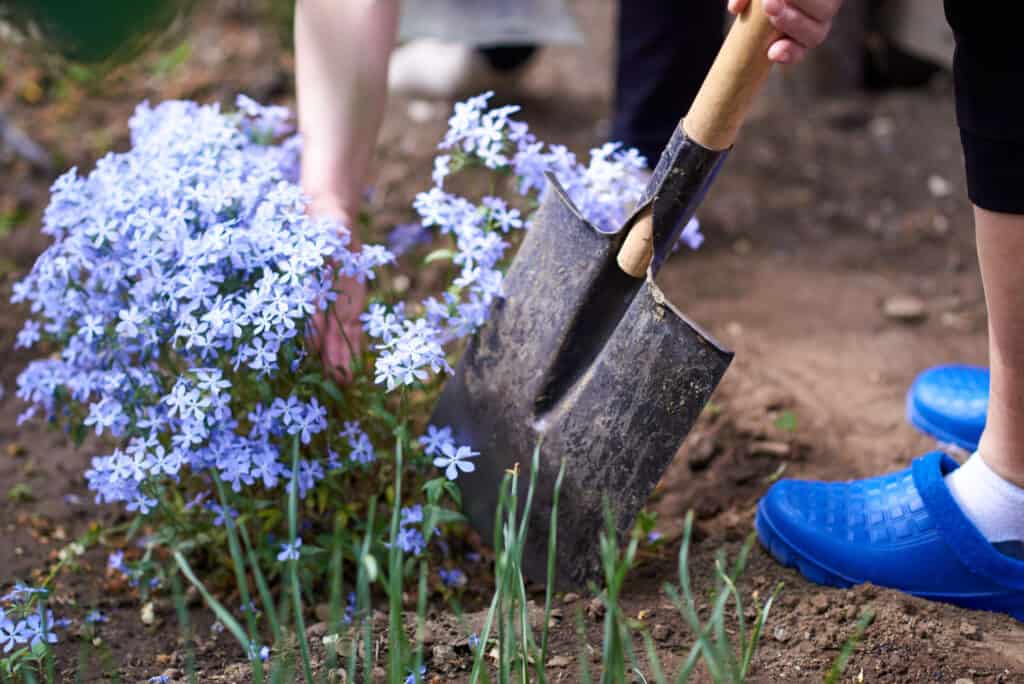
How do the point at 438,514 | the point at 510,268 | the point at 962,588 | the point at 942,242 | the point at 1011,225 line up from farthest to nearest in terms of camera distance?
the point at 942,242 → the point at 510,268 → the point at 962,588 → the point at 438,514 → the point at 1011,225

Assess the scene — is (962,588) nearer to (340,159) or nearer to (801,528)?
(801,528)

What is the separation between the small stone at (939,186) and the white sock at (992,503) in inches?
66.6

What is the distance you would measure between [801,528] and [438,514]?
1.90ft

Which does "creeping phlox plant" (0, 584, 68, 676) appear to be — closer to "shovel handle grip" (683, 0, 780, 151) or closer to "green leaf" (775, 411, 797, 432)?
"shovel handle grip" (683, 0, 780, 151)

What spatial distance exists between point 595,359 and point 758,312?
112 cm

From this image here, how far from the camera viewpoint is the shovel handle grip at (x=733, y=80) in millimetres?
1459

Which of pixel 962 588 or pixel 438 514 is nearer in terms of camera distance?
pixel 438 514

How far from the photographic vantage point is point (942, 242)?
291 cm

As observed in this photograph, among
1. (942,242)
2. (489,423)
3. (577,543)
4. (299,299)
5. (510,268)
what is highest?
(299,299)

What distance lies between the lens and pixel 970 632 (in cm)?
149

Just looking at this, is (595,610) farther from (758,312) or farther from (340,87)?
(758,312)

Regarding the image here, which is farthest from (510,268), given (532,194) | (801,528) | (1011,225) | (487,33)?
(487,33)

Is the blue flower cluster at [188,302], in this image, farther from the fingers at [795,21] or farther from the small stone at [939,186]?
the small stone at [939,186]

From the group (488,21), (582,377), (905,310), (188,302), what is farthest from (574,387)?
(488,21)
